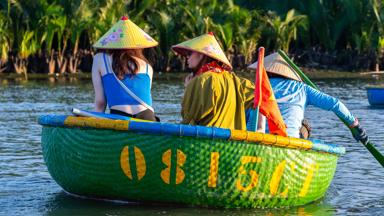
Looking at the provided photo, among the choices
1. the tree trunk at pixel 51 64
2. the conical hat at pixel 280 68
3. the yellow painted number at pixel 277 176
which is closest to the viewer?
the yellow painted number at pixel 277 176

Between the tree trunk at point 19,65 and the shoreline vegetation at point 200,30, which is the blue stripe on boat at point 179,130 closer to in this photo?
the shoreline vegetation at point 200,30

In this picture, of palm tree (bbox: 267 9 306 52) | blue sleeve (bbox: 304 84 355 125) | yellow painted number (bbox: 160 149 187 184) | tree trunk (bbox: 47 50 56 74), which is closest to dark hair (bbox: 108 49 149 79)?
yellow painted number (bbox: 160 149 187 184)

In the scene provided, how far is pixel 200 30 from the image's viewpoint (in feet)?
110

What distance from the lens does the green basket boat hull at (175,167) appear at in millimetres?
8438

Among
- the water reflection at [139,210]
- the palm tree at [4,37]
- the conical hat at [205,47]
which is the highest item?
the conical hat at [205,47]

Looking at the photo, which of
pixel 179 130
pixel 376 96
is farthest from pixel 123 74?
pixel 376 96

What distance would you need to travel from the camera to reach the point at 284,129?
8938 mm

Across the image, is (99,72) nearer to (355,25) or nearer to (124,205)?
(124,205)

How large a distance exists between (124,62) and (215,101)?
2.80 ft

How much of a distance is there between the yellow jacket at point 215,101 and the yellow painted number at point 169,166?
0.43 meters

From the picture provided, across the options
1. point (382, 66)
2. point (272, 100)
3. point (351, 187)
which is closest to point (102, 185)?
point (272, 100)

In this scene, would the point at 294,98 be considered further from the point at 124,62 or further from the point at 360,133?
the point at 124,62

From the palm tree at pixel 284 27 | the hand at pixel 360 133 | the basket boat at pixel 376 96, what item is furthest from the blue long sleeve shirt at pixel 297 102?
the palm tree at pixel 284 27

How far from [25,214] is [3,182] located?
1688 millimetres
